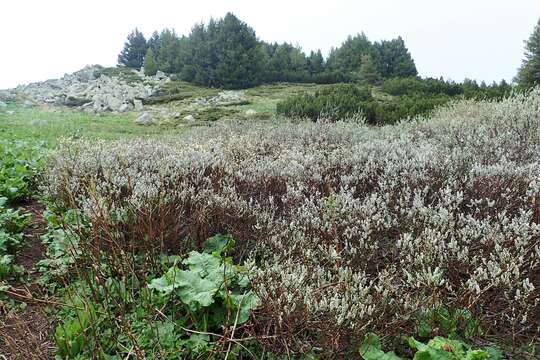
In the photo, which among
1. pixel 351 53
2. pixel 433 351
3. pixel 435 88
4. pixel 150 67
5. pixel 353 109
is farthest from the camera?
pixel 351 53

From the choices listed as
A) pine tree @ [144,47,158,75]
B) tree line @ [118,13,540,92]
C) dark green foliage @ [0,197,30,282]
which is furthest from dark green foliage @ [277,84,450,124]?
pine tree @ [144,47,158,75]

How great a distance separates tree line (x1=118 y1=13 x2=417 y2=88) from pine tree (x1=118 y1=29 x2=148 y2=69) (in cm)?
1342

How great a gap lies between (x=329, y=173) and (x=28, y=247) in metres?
3.25

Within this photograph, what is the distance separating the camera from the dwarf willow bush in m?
2.32

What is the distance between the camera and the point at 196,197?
3.70 metres

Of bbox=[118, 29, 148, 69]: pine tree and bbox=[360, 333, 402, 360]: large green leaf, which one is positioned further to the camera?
bbox=[118, 29, 148, 69]: pine tree

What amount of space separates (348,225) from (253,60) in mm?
36609

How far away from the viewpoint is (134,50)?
64188 mm

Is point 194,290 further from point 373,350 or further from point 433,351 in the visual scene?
point 433,351

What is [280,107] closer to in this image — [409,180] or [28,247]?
[409,180]

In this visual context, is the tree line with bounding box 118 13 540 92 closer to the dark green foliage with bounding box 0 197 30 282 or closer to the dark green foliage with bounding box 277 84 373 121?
the dark green foliage with bounding box 277 84 373 121

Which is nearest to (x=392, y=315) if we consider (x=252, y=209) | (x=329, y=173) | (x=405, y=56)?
(x=252, y=209)

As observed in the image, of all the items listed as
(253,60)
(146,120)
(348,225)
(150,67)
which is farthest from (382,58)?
(348,225)

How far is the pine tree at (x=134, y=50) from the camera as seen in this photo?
210 feet
